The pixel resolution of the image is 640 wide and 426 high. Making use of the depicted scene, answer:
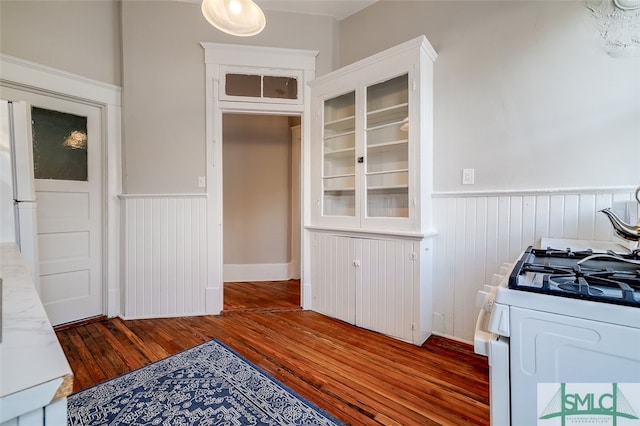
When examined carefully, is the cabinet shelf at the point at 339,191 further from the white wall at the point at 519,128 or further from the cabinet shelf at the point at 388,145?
the white wall at the point at 519,128

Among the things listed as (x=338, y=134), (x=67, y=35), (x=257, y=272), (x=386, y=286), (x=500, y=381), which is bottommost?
(x=257, y=272)

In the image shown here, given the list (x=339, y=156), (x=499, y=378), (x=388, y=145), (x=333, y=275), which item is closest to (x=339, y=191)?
(x=339, y=156)

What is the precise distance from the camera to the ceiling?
8.84ft

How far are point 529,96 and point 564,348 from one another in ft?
5.69

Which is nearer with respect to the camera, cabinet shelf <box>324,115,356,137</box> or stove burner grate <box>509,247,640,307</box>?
stove burner grate <box>509,247,640,307</box>

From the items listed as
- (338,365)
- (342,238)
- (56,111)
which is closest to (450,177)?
(342,238)

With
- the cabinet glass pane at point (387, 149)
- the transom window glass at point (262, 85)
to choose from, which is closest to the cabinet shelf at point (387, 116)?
the cabinet glass pane at point (387, 149)

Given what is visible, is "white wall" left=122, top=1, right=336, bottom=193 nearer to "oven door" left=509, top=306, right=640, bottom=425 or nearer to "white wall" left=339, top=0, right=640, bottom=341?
"white wall" left=339, top=0, right=640, bottom=341

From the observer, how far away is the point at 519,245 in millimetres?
1893

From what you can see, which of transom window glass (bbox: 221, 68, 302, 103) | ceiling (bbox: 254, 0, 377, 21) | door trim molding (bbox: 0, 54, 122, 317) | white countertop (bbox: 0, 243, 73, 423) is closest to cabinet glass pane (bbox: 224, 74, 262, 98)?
transom window glass (bbox: 221, 68, 302, 103)

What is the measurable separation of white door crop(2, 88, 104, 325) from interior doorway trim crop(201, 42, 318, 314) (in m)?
1.01

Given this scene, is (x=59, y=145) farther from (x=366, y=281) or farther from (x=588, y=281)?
(x=588, y=281)

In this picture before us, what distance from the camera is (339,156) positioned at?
2.75 metres

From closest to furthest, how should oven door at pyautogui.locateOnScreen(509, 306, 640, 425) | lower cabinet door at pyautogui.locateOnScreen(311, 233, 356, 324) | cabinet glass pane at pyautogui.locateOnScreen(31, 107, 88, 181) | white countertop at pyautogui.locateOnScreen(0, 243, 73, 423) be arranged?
white countertop at pyautogui.locateOnScreen(0, 243, 73, 423)
oven door at pyautogui.locateOnScreen(509, 306, 640, 425)
cabinet glass pane at pyautogui.locateOnScreen(31, 107, 88, 181)
lower cabinet door at pyautogui.locateOnScreen(311, 233, 356, 324)
